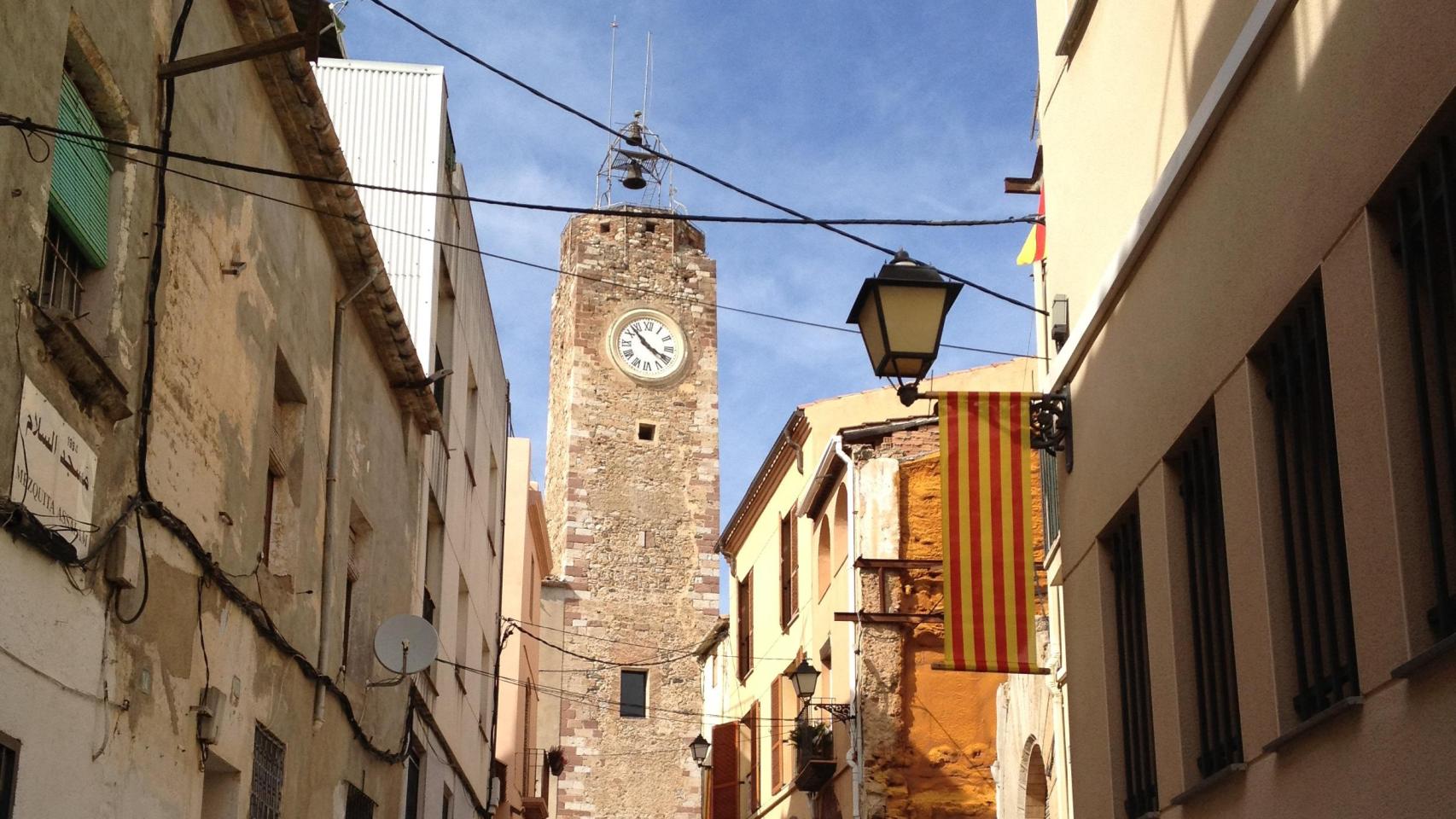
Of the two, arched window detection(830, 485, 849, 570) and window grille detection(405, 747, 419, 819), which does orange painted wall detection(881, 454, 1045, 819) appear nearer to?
arched window detection(830, 485, 849, 570)

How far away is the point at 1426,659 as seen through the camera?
16.2 feet

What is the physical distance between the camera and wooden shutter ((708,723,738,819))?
30188 mm

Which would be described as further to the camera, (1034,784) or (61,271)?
(1034,784)

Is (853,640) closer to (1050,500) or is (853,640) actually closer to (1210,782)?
(1050,500)

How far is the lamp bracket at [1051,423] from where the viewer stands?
9.91 m

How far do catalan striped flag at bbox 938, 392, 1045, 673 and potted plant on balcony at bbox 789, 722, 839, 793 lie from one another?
44.4 ft

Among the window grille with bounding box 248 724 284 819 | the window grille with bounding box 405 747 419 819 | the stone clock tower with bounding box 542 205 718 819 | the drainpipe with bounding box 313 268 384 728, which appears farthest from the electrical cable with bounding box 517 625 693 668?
the window grille with bounding box 248 724 284 819

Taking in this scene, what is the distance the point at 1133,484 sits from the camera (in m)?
8.51

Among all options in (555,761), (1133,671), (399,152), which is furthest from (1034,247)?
(555,761)

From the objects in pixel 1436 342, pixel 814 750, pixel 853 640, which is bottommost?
pixel 1436 342

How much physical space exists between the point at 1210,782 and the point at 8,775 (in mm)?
4729

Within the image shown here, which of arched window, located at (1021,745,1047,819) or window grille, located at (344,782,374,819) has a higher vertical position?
arched window, located at (1021,745,1047,819)

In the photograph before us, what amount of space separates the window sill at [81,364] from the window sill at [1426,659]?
4906 millimetres

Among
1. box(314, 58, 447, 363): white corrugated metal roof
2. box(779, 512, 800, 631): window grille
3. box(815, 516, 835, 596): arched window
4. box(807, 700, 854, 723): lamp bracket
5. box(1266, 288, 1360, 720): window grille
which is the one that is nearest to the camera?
box(1266, 288, 1360, 720): window grille
